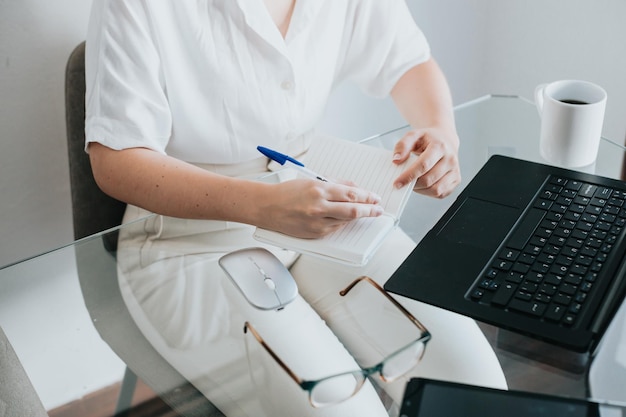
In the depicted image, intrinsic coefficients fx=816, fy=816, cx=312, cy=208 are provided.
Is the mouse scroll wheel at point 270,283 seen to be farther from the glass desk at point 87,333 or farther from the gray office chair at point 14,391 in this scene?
the gray office chair at point 14,391

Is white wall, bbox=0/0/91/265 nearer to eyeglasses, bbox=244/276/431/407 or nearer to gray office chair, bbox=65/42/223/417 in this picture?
gray office chair, bbox=65/42/223/417

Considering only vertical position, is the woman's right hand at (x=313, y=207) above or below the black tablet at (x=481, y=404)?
above

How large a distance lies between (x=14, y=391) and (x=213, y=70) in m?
0.56

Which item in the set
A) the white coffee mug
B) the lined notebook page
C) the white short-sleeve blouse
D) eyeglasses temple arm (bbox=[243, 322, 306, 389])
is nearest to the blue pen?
the lined notebook page

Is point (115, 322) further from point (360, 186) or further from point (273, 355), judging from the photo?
point (360, 186)

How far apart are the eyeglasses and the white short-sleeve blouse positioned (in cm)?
43

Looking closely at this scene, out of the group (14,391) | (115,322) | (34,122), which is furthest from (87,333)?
(34,122)

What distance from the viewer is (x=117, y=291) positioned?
1.04 meters

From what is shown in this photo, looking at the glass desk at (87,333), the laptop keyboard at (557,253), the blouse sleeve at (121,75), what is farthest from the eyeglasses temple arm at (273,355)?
the blouse sleeve at (121,75)

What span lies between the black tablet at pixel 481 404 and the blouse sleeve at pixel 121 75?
1.68ft

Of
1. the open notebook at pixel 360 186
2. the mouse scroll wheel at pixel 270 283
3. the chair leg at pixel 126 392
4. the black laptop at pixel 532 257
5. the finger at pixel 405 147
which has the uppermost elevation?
the finger at pixel 405 147

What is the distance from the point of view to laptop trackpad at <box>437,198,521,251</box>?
1.02m

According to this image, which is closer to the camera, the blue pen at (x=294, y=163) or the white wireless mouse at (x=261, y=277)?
the white wireless mouse at (x=261, y=277)

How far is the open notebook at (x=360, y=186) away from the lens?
3.27 ft
